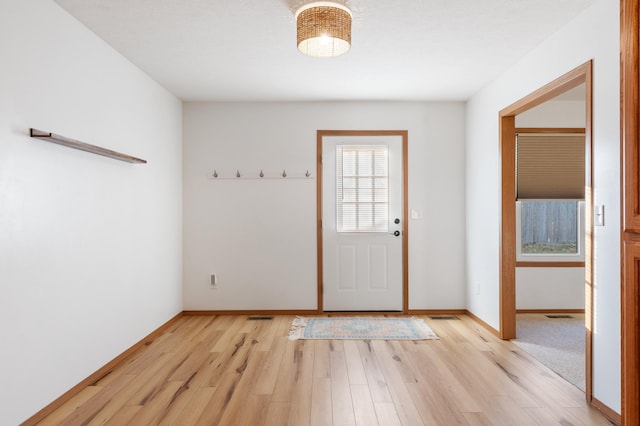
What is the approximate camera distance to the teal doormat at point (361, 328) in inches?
150

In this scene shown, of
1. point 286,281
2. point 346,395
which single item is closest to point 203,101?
point 286,281

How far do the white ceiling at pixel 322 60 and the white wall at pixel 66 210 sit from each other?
331mm

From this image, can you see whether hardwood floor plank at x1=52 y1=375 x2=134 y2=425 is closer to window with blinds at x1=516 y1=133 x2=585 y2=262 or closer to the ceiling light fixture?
the ceiling light fixture

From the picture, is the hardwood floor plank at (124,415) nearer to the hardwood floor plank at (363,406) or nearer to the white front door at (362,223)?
the hardwood floor plank at (363,406)

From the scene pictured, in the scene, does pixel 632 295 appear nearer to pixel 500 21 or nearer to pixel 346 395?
pixel 346 395

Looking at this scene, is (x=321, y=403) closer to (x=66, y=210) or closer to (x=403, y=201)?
(x=66, y=210)

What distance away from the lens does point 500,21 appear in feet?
8.94

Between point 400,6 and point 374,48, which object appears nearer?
point 400,6

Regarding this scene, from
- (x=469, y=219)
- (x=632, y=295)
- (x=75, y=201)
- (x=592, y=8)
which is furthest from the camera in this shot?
(x=469, y=219)

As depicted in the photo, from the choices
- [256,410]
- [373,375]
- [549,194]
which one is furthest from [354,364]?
[549,194]

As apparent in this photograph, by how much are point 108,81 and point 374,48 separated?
2.08m

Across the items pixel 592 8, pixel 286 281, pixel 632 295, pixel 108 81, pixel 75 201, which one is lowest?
pixel 286 281

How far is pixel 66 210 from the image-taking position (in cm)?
257

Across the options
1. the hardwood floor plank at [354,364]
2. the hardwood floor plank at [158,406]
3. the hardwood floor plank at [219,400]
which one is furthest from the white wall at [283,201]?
the hardwood floor plank at [158,406]
